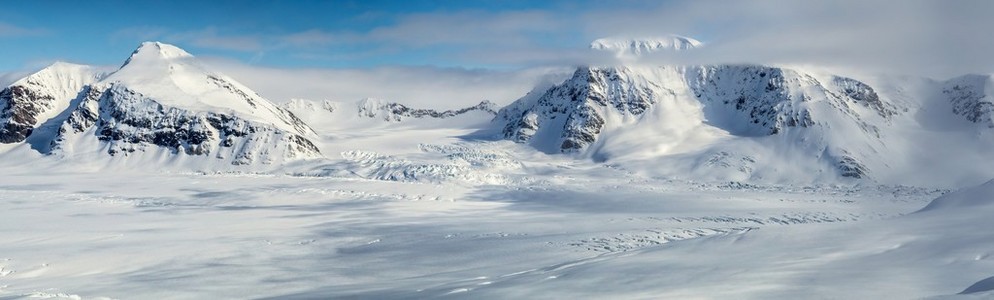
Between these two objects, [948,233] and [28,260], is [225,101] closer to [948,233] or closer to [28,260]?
[28,260]

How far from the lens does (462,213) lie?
3644 inches

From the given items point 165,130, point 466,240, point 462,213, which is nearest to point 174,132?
point 165,130

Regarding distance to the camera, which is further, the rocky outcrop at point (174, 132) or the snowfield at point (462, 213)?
the rocky outcrop at point (174, 132)

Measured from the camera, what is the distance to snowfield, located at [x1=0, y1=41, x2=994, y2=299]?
22.9 m

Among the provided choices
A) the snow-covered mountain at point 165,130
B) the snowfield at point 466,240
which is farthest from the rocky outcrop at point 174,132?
the snowfield at point 466,240

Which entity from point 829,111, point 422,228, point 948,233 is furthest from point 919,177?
point 948,233

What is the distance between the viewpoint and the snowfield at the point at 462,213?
22.9 metres

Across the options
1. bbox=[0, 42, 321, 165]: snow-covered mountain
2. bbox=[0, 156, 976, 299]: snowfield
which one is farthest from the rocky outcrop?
bbox=[0, 156, 976, 299]: snowfield

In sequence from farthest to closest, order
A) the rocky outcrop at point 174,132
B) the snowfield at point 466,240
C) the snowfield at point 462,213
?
the rocky outcrop at point 174,132 → the snowfield at point 462,213 → the snowfield at point 466,240

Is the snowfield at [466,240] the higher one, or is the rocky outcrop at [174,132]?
the rocky outcrop at [174,132]

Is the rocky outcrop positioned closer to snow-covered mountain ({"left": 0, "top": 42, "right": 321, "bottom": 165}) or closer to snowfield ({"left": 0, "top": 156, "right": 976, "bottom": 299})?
snow-covered mountain ({"left": 0, "top": 42, "right": 321, "bottom": 165})

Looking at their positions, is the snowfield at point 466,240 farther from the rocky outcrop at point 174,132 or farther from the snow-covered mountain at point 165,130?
the snow-covered mountain at point 165,130

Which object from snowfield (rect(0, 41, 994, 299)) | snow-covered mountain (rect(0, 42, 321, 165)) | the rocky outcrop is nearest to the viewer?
snowfield (rect(0, 41, 994, 299))

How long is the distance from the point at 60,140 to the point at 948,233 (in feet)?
667
